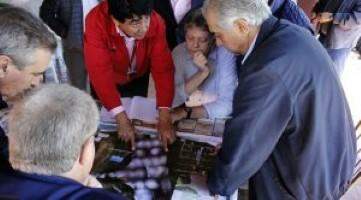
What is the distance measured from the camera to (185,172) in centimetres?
159

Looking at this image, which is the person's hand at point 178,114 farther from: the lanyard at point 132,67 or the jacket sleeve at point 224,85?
the lanyard at point 132,67

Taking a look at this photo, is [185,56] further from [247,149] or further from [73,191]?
[73,191]

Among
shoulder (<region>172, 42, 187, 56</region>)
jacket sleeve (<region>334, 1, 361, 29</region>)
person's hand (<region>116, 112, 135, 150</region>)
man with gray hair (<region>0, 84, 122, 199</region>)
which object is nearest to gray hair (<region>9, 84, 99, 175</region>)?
man with gray hair (<region>0, 84, 122, 199</region>)

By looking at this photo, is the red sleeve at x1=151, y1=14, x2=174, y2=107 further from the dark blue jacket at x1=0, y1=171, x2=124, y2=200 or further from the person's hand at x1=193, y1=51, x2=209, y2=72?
the dark blue jacket at x1=0, y1=171, x2=124, y2=200

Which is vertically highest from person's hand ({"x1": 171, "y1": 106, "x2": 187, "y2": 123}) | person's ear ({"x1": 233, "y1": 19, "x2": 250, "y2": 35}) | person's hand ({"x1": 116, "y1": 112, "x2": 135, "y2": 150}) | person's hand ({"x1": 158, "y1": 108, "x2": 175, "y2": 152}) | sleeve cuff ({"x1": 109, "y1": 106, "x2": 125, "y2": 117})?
person's ear ({"x1": 233, "y1": 19, "x2": 250, "y2": 35})

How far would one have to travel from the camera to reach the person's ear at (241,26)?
144cm

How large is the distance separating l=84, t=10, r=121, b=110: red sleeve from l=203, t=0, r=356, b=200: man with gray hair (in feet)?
2.05

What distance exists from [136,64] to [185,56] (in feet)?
0.90

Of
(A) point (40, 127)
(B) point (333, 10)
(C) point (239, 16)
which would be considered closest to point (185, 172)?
(C) point (239, 16)

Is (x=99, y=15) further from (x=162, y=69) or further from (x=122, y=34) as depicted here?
(x=162, y=69)

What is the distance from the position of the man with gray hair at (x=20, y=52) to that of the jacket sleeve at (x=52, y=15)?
0.93 metres

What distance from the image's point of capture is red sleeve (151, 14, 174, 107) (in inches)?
78.5

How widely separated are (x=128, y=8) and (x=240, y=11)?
0.54m

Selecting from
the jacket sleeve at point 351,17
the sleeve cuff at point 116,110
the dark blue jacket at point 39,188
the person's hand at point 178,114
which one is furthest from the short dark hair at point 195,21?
the jacket sleeve at point 351,17
